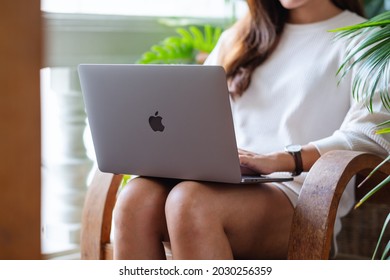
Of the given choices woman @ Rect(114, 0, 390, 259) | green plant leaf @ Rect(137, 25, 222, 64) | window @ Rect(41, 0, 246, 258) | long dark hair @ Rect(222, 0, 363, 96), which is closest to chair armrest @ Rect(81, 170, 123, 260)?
woman @ Rect(114, 0, 390, 259)

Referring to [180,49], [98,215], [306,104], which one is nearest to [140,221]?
[98,215]

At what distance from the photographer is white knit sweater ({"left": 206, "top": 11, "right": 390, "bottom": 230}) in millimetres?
1851

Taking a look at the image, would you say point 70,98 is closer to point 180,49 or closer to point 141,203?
point 180,49

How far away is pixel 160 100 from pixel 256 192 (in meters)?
0.34

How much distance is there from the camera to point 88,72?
1.70 metres

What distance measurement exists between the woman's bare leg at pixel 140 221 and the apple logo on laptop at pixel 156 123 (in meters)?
0.19

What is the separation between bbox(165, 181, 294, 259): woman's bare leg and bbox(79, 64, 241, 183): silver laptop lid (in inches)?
2.3

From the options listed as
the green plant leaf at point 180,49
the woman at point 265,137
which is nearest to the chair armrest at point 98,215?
the woman at point 265,137

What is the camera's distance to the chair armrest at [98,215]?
6.55ft

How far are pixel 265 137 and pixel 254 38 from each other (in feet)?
1.10

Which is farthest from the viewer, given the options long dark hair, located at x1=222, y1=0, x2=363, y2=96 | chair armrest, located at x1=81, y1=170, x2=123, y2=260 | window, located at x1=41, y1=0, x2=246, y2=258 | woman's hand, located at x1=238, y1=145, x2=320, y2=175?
window, located at x1=41, y1=0, x2=246, y2=258

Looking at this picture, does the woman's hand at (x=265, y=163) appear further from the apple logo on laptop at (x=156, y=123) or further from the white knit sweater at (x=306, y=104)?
the apple logo on laptop at (x=156, y=123)

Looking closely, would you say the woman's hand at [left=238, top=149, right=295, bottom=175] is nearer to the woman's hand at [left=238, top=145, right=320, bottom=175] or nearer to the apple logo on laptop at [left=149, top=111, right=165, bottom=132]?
the woman's hand at [left=238, top=145, right=320, bottom=175]
